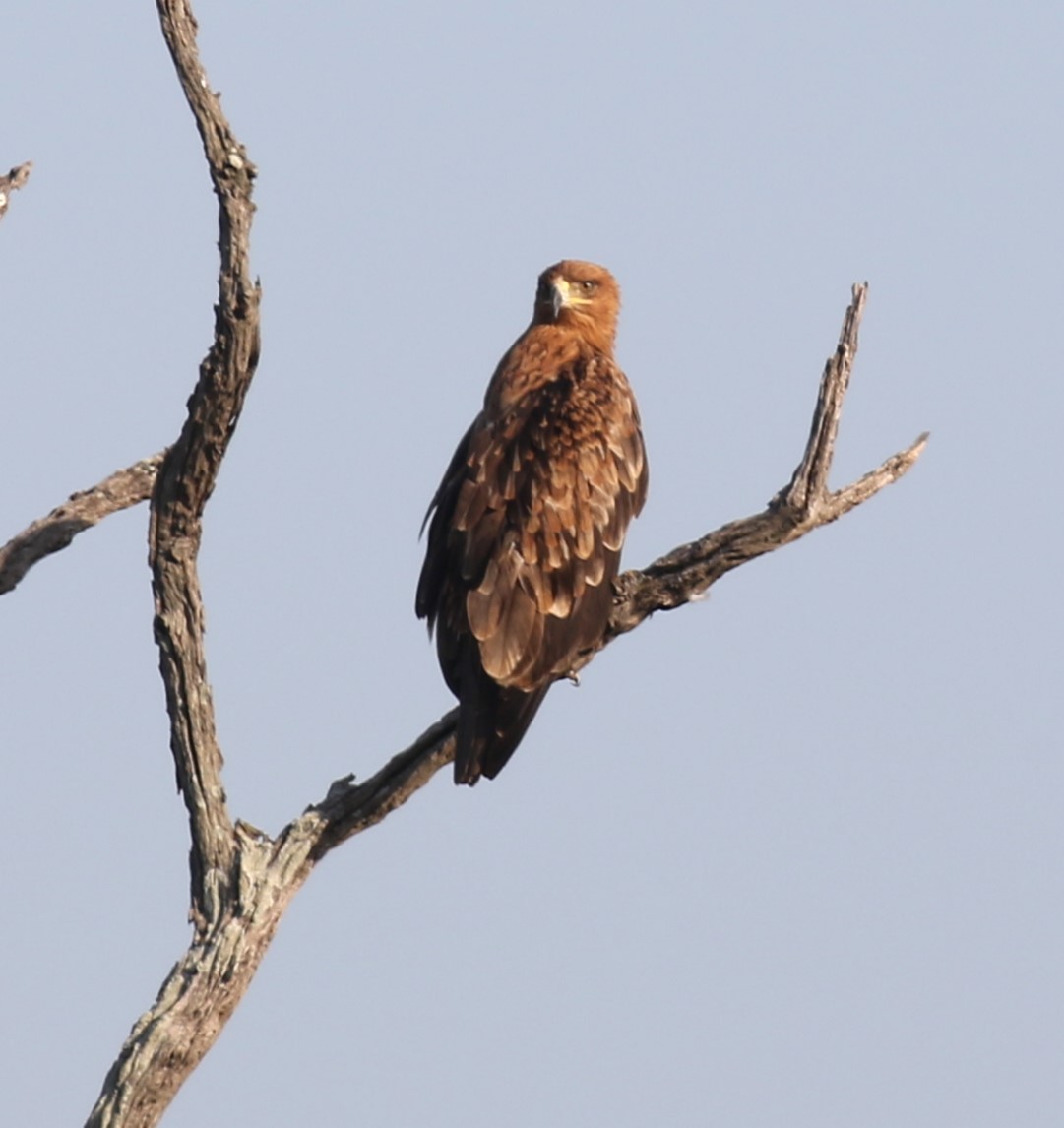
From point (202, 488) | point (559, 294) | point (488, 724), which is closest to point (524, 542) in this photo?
point (488, 724)

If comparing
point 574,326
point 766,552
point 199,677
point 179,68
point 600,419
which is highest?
point 574,326

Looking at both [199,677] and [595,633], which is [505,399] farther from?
[199,677]

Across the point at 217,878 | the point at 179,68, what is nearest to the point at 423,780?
the point at 217,878

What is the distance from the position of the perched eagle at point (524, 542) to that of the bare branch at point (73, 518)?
1.13 metres

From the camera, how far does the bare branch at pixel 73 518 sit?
25.5 feet

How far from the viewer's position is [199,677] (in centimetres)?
641

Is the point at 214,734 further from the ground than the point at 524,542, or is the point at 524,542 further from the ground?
the point at 524,542

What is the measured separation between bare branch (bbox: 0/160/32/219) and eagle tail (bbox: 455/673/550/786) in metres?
2.50

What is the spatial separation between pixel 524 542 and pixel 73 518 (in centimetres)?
172

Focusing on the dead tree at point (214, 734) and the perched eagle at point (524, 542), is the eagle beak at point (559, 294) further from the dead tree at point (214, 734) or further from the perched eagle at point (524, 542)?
the dead tree at point (214, 734)

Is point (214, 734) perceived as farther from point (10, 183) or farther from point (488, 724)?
point (10, 183)

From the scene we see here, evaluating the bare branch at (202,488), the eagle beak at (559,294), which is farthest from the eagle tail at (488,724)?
the eagle beak at (559,294)

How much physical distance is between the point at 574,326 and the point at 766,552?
2.31 meters

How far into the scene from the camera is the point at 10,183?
7.76 m
